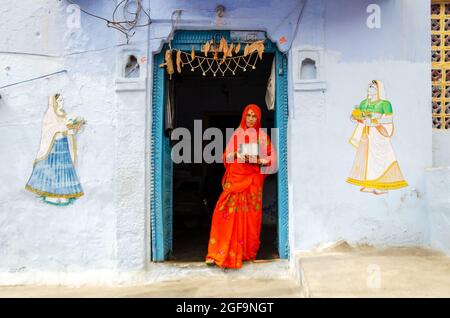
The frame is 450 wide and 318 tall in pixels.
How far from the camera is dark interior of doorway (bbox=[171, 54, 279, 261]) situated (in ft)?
24.4

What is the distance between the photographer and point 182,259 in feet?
16.1

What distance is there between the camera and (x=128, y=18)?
14.4ft

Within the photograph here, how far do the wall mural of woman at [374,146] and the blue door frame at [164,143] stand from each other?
0.74m

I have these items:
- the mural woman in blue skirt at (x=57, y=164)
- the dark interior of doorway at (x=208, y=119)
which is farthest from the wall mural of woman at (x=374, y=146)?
the dark interior of doorway at (x=208, y=119)

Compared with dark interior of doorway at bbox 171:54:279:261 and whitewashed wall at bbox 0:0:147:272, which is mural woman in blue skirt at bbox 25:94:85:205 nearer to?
whitewashed wall at bbox 0:0:147:272

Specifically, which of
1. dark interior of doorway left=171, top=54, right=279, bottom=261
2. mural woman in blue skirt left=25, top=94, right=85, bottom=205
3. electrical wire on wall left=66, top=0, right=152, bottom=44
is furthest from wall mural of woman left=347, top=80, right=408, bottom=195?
dark interior of doorway left=171, top=54, right=279, bottom=261

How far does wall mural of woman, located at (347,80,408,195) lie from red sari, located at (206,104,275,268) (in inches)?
37.2

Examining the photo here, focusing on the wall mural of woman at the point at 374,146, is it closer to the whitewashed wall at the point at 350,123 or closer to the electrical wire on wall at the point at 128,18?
the whitewashed wall at the point at 350,123

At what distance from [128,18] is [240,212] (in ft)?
8.09

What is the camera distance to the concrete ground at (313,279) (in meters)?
3.13

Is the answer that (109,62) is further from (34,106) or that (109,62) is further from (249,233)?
(249,233)

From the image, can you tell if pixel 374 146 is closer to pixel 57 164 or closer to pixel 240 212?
pixel 240 212

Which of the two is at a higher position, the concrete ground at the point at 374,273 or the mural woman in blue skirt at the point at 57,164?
the mural woman in blue skirt at the point at 57,164

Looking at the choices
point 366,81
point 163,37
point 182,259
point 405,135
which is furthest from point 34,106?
point 405,135
